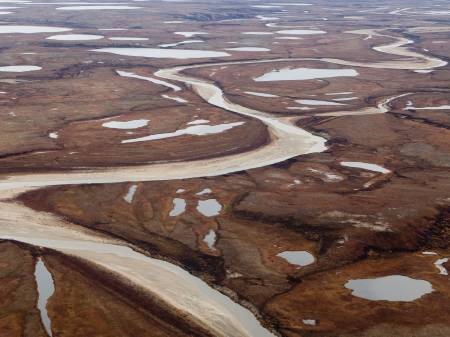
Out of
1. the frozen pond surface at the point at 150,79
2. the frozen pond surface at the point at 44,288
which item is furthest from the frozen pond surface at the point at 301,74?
the frozen pond surface at the point at 44,288

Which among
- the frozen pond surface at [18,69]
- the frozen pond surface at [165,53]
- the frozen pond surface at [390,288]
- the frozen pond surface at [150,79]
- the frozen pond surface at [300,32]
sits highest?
the frozen pond surface at [390,288]

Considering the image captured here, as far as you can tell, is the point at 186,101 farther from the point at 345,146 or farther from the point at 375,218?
the point at 375,218

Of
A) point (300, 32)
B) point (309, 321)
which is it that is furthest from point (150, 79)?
Result: point (300, 32)

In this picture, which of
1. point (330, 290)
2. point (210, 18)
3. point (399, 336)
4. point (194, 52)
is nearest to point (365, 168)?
point (330, 290)

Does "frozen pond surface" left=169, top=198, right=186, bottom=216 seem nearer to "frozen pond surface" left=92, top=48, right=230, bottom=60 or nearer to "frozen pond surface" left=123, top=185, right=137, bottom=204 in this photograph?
"frozen pond surface" left=123, top=185, right=137, bottom=204

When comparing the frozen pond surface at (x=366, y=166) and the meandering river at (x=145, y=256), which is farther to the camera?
the frozen pond surface at (x=366, y=166)

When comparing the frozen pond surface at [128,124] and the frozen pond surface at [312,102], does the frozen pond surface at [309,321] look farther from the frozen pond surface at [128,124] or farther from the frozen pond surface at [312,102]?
the frozen pond surface at [312,102]
